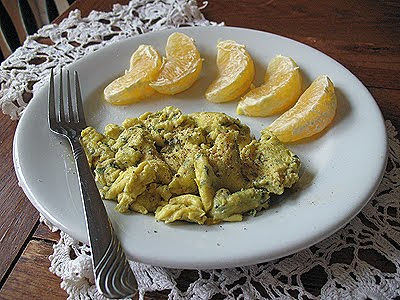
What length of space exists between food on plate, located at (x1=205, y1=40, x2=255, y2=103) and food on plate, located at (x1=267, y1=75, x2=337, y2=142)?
0.58ft

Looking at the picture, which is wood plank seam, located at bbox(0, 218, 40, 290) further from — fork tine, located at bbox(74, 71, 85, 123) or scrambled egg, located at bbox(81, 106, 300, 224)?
fork tine, located at bbox(74, 71, 85, 123)

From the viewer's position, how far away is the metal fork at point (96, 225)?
2.92 ft

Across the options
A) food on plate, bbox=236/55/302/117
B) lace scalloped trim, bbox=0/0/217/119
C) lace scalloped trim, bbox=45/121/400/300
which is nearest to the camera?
lace scalloped trim, bbox=45/121/400/300

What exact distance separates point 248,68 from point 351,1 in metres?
0.76

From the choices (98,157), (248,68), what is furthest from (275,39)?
(98,157)

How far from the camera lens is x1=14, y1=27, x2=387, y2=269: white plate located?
38.7 inches

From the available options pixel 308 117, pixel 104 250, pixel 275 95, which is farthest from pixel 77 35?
pixel 104 250

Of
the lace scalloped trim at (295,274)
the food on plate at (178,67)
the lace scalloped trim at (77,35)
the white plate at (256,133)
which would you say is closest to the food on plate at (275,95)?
the white plate at (256,133)

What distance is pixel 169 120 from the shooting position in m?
1.33

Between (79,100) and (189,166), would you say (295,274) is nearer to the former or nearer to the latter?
(189,166)

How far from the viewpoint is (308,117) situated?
1.30 metres

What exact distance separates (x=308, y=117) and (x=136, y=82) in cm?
50

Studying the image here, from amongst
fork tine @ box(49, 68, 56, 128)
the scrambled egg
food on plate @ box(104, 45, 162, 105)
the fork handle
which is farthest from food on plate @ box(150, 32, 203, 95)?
the fork handle

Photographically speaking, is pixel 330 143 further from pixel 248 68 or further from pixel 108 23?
pixel 108 23
